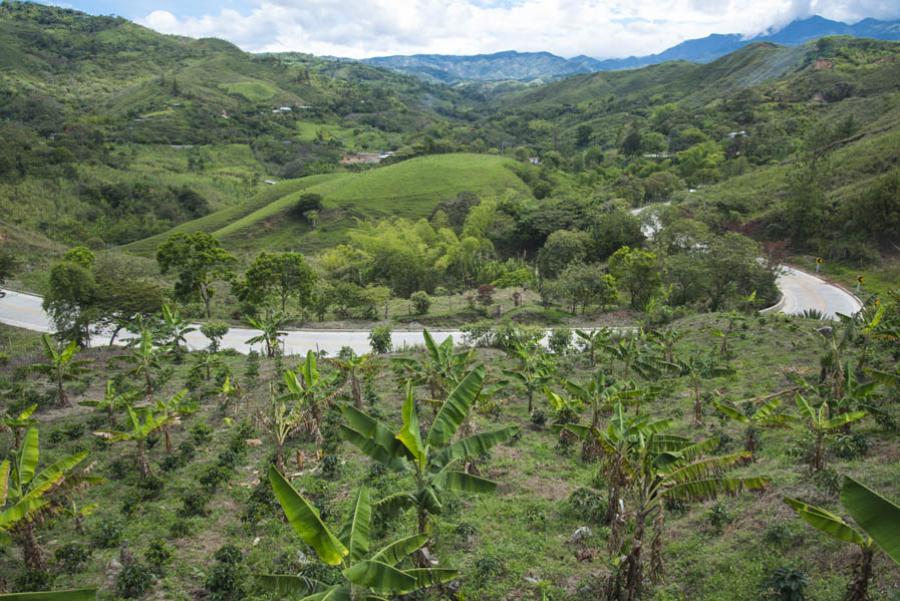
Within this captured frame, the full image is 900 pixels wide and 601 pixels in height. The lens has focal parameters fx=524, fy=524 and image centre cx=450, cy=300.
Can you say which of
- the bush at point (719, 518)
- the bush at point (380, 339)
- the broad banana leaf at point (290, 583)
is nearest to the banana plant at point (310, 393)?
the broad banana leaf at point (290, 583)

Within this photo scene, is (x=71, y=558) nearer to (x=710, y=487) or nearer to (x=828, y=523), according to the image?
(x=710, y=487)

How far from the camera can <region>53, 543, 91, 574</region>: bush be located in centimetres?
1023

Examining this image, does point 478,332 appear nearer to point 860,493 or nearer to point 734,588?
point 734,588

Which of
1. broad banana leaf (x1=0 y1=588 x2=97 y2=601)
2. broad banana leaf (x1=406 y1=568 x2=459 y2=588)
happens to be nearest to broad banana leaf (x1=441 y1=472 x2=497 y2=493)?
broad banana leaf (x1=406 y1=568 x2=459 y2=588)

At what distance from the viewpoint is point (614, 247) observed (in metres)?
52.0

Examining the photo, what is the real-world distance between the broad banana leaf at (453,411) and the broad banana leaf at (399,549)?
1.59 m

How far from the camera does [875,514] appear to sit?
5.68 m

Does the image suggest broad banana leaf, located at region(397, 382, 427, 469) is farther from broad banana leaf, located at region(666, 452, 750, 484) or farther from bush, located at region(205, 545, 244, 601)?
bush, located at region(205, 545, 244, 601)

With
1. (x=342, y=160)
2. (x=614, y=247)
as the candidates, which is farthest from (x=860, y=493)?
(x=342, y=160)

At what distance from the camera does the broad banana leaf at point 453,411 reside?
29.4 ft

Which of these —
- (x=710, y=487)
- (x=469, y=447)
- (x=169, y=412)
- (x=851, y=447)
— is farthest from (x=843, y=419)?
(x=169, y=412)

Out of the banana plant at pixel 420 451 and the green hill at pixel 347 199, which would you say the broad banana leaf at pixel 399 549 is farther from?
the green hill at pixel 347 199

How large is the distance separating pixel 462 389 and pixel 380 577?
3768mm

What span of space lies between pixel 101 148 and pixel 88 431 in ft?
338
